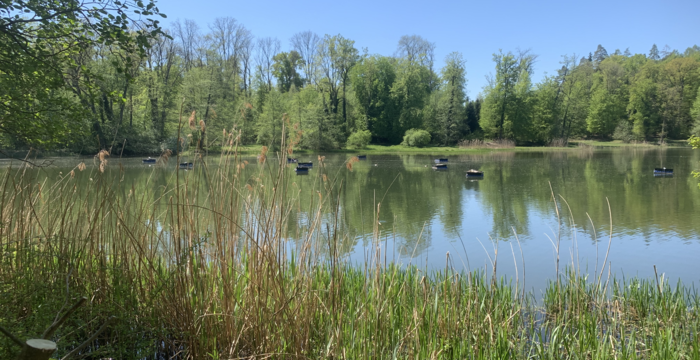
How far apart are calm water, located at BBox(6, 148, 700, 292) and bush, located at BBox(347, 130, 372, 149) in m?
23.6

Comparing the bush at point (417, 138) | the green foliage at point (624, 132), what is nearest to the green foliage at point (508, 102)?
the bush at point (417, 138)

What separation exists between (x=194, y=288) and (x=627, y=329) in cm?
393

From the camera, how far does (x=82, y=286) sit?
9.11ft

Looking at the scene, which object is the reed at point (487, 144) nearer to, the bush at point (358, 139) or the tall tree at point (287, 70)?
the bush at point (358, 139)

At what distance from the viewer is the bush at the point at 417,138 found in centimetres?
4656

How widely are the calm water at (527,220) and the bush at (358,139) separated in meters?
23.6

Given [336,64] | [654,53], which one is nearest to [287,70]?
[336,64]

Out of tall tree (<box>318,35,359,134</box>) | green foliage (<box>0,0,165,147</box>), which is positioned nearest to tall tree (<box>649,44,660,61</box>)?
tall tree (<box>318,35,359,134</box>)

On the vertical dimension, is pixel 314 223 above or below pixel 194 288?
above

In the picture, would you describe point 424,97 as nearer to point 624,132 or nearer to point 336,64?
point 336,64

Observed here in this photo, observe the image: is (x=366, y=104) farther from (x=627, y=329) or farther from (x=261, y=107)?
(x=627, y=329)

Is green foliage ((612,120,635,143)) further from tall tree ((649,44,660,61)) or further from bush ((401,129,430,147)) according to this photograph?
tall tree ((649,44,660,61))

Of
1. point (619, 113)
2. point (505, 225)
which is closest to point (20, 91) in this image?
point (505, 225)

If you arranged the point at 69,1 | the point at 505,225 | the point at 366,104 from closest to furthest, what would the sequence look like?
the point at 69,1, the point at 505,225, the point at 366,104
